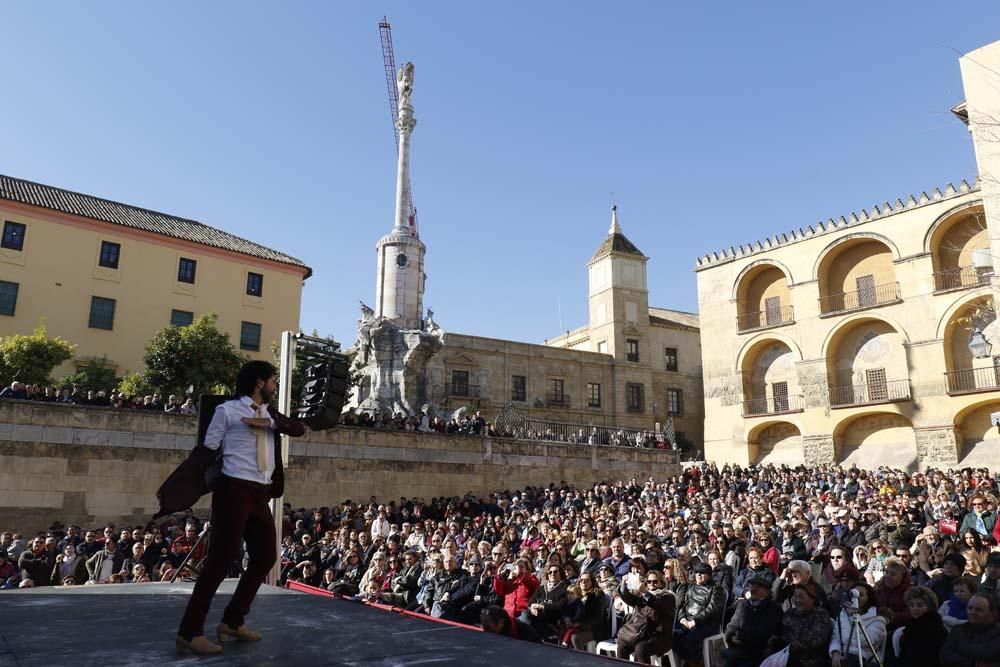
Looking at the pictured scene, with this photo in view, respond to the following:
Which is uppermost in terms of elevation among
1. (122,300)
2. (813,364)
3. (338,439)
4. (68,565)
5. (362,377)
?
(122,300)

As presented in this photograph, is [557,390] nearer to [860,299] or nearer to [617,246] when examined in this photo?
[617,246]

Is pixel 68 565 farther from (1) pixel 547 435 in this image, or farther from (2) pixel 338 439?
(1) pixel 547 435

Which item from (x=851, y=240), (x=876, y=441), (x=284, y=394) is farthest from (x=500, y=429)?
(x=851, y=240)

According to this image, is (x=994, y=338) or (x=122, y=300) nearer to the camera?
(x=994, y=338)

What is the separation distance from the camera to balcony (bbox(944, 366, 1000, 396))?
28469 millimetres

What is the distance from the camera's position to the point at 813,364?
33.9 metres

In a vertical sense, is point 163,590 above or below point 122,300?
below

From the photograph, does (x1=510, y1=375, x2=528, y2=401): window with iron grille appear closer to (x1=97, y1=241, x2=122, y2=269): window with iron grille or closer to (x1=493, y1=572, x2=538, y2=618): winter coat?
(x1=97, y1=241, x2=122, y2=269): window with iron grille

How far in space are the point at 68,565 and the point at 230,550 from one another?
1043 centimetres

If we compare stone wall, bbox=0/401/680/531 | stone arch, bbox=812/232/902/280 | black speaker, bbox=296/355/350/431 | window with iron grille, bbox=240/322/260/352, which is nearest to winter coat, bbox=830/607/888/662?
black speaker, bbox=296/355/350/431

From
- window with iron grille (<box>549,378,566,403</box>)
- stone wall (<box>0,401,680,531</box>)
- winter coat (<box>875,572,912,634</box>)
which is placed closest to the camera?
winter coat (<box>875,572,912,634</box>)

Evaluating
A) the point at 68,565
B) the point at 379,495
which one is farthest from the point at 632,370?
the point at 68,565

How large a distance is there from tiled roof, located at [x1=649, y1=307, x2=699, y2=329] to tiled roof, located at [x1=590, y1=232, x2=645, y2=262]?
4.79 meters

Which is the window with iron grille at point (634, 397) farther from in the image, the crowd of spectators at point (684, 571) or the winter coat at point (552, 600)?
the winter coat at point (552, 600)
